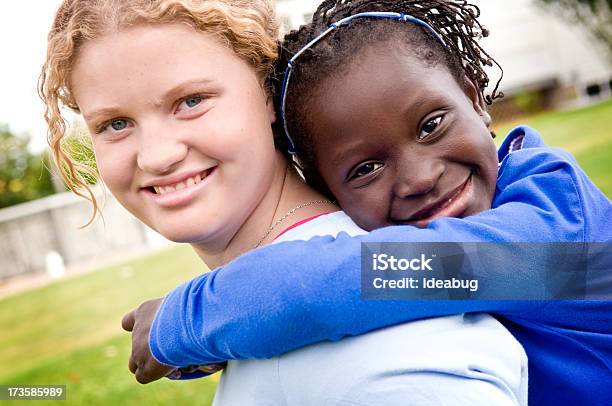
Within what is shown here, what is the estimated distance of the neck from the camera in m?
1.43

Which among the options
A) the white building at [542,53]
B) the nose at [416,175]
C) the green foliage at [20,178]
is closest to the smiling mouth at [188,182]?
the nose at [416,175]

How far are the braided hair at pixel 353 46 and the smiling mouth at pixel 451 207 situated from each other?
0.75ft

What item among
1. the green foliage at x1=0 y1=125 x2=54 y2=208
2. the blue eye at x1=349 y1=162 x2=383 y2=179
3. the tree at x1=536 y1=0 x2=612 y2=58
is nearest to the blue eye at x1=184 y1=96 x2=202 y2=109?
the blue eye at x1=349 y1=162 x2=383 y2=179

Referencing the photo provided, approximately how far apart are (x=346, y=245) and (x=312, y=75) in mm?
430

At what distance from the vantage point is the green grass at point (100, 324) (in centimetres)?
524

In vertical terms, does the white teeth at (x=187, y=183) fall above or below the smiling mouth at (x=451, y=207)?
above

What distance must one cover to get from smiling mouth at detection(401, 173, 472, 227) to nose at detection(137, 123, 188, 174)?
17.6 inches

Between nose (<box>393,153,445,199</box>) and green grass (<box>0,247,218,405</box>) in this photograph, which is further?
green grass (<box>0,247,218,405</box>)

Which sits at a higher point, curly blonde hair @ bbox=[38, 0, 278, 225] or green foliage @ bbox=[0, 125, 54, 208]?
curly blonde hair @ bbox=[38, 0, 278, 225]

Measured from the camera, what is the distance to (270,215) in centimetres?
145

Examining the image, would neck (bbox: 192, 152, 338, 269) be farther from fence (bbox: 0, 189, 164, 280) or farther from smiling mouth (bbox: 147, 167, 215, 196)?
fence (bbox: 0, 189, 164, 280)

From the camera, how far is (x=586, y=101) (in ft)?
72.5

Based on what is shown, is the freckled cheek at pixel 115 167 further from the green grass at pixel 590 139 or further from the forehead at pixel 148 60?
the green grass at pixel 590 139

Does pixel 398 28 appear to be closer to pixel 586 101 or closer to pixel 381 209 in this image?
pixel 381 209
